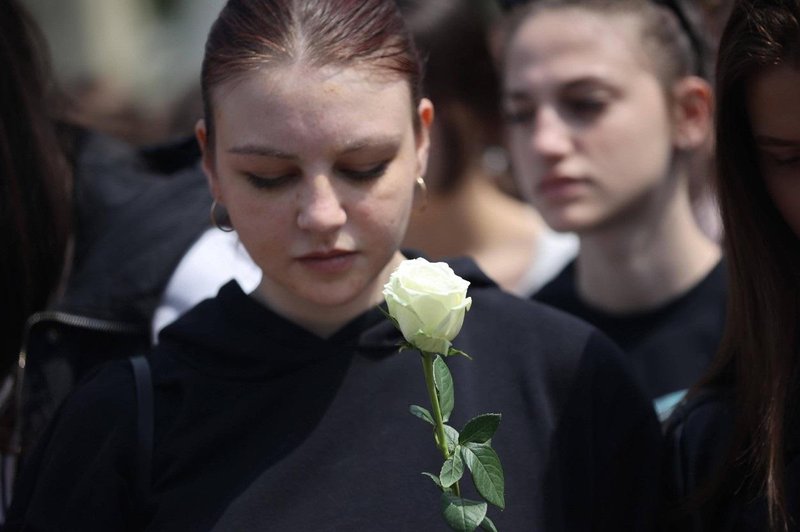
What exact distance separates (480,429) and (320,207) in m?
0.50

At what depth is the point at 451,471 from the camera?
172 centimetres

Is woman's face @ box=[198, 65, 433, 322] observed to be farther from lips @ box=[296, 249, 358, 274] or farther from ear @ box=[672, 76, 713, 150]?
ear @ box=[672, 76, 713, 150]

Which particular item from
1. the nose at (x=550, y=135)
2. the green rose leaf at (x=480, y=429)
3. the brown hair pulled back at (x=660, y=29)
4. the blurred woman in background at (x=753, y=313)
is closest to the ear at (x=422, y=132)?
the blurred woman in background at (x=753, y=313)

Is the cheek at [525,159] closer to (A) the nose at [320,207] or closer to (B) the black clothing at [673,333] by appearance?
(B) the black clothing at [673,333]

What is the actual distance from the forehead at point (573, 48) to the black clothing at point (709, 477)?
4.25ft

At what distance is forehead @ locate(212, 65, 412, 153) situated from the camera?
2.05m

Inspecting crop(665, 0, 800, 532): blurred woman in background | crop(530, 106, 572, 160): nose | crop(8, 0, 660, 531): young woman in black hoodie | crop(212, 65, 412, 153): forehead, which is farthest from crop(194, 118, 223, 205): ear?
crop(530, 106, 572, 160): nose

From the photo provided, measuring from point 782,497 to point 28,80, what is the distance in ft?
6.48

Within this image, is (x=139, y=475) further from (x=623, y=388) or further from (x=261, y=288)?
(x=623, y=388)

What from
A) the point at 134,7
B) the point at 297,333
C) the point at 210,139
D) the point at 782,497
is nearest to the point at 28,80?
the point at 210,139

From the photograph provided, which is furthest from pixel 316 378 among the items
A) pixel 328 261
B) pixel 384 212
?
pixel 384 212

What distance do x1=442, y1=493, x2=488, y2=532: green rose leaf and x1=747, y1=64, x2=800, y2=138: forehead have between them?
887 millimetres

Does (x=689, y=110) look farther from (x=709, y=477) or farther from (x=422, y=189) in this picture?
(x=709, y=477)

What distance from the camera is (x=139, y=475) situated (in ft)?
6.91
